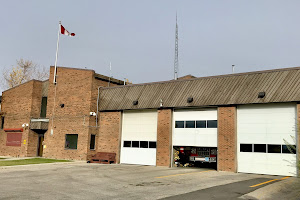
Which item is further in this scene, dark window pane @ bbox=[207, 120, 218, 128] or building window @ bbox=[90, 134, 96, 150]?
building window @ bbox=[90, 134, 96, 150]

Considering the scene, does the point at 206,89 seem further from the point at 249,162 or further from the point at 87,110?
the point at 87,110

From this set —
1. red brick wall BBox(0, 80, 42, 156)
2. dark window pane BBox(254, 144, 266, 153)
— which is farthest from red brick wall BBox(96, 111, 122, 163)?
dark window pane BBox(254, 144, 266, 153)

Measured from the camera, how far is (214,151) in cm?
2473

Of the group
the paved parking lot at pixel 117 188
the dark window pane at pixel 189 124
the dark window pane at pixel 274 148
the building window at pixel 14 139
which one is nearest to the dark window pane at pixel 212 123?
the dark window pane at pixel 189 124

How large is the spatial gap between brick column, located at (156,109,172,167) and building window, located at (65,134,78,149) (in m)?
8.49

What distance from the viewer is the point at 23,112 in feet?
113

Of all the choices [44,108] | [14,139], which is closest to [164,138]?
[44,108]

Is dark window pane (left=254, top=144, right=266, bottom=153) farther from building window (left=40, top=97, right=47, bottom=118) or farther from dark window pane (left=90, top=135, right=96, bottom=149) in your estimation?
building window (left=40, top=97, right=47, bottom=118)

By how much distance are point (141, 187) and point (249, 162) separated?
33.1 feet

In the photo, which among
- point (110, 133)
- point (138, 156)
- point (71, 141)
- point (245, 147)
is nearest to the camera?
point (245, 147)

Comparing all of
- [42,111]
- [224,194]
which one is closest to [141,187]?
[224,194]

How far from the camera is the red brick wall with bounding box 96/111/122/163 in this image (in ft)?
91.8

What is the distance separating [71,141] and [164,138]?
31.6 ft

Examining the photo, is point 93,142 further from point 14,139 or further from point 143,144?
point 14,139
